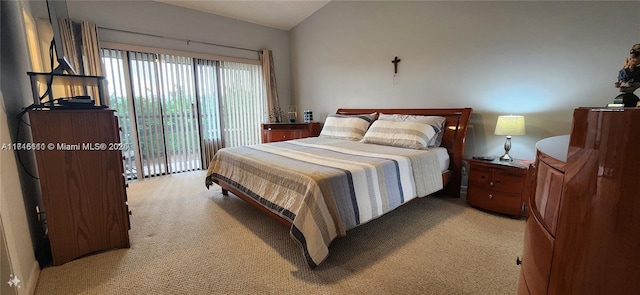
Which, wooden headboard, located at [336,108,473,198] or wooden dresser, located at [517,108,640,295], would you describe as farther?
wooden headboard, located at [336,108,473,198]

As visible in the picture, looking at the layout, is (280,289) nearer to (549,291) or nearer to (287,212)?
(287,212)

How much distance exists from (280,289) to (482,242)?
1.57m

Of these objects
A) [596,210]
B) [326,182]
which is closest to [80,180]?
[326,182]

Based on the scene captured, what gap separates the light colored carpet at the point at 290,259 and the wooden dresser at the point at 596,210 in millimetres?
1038

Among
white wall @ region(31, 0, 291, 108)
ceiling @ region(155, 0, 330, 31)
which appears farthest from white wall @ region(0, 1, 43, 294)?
ceiling @ region(155, 0, 330, 31)

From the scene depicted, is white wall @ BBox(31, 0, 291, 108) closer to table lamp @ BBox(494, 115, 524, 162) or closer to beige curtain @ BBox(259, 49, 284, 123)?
beige curtain @ BBox(259, 49, 284, 123)

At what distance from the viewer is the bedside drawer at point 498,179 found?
2.27m

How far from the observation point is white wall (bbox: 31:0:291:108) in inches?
133

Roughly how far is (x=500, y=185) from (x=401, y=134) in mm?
1027

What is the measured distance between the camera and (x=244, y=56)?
4707mm

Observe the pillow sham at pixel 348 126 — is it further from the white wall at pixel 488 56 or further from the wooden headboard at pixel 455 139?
the wooden headboard at pixel 455 139

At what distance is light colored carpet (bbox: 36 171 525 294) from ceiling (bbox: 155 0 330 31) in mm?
3211

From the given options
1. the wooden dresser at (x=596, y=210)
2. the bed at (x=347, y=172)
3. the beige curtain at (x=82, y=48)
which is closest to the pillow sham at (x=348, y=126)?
the bed at (x=347, y=172)

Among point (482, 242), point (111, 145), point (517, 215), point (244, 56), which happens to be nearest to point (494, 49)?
point (517, 215)
